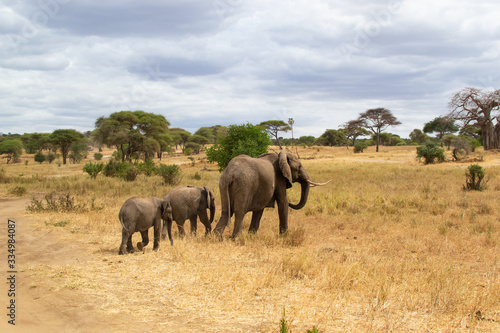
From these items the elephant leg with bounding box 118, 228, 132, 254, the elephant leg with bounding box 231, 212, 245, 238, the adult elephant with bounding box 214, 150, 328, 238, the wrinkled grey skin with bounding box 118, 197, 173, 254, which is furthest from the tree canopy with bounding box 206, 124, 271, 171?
the elephant leg with bounding box 118, 228, 132, 254

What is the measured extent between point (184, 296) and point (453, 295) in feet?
11.1

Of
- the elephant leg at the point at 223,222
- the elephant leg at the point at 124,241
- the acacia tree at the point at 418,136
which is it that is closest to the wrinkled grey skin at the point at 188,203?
the elephant leg at the point at 223,222

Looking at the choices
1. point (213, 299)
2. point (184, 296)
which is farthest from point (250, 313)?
point (184, 296)

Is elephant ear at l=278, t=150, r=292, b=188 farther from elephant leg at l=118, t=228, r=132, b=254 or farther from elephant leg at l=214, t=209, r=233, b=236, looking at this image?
elephant leg at l=118, t=228, r=132, b=254

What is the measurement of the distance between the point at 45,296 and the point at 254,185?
4.50 meters

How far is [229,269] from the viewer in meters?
5.71

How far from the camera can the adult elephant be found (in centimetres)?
799

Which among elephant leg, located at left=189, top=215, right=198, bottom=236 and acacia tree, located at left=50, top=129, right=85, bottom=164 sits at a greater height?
acacia tree, located at left=50, top=129, right=85, bottom=164

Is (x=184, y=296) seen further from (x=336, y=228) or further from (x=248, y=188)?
(x=336, y=228)

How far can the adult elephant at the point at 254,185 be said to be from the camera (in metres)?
7.99

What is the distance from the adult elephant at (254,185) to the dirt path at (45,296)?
2.92 m

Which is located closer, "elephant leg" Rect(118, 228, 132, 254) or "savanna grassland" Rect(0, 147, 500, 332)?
"savanna grassland" Rect(0, 147, 500, 332)

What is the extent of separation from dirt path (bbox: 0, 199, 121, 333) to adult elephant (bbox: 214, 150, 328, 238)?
292 centimetres

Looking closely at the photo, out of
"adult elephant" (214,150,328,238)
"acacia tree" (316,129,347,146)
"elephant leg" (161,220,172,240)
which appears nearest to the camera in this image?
"elephant leg" (161,220,172,240)
